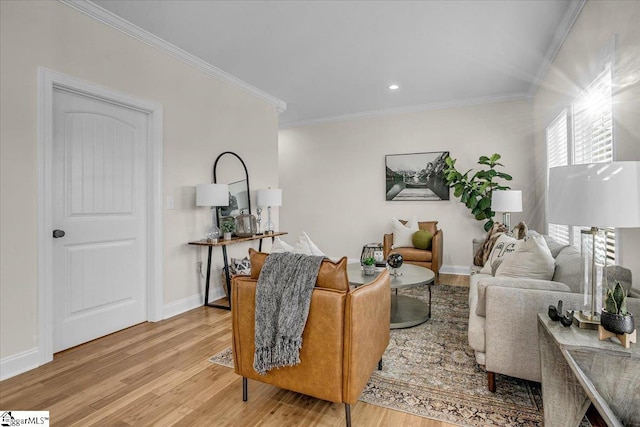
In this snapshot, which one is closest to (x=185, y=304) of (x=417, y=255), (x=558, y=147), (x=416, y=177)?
(x=417, y=255)

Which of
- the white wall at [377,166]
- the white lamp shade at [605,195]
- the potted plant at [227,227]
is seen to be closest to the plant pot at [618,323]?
the white lamp shade at [605,195]

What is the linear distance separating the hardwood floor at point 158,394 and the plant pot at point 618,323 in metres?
0.90

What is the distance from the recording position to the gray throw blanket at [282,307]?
1.70 metres

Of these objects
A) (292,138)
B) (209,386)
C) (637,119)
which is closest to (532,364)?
(637,119)

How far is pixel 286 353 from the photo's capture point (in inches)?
67.5

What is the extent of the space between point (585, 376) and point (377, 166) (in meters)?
4.93

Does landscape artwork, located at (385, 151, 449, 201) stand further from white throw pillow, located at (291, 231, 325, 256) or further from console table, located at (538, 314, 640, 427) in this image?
console table, located at (538, 314, 640, 427)

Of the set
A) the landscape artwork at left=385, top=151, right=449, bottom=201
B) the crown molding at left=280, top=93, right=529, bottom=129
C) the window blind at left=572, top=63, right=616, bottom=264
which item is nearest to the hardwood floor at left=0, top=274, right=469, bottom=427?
the window blind at left=572, top=63, right=616, bottom=264

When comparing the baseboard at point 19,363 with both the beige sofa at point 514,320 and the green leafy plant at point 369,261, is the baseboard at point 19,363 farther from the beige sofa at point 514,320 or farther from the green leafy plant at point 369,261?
the beige sofa at point 514,320

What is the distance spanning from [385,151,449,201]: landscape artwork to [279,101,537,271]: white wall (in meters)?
0.10

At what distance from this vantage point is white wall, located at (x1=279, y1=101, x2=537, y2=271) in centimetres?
514

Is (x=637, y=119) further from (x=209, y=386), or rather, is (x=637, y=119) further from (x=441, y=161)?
(x=441, y=161)

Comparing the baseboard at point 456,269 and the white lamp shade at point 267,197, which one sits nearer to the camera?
the white lamp shade at point 267,197

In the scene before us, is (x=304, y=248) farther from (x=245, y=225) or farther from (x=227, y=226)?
(x=245, y=225)
